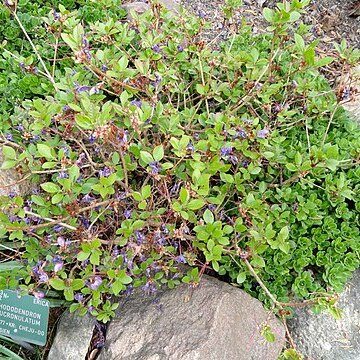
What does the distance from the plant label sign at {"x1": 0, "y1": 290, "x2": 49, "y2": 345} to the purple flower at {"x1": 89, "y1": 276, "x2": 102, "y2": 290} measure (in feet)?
0.90

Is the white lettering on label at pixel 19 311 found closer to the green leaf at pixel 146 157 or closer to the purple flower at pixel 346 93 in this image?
the green leaf at pixel 146 157

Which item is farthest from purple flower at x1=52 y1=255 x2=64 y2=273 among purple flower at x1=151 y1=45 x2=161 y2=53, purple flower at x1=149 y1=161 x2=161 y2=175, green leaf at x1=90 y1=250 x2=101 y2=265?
purple flower at x1=151 y1=45 x2=161 y2=53

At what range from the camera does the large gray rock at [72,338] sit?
2.10 m

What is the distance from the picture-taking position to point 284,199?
7.07 ft

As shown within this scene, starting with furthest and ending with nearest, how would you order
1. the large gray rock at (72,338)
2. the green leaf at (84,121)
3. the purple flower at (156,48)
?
1. the purple flower at (156,48)
2. the large gray rock at (72,338)
3. the green leaf at (84,121)

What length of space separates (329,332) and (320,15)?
2160 millimetres

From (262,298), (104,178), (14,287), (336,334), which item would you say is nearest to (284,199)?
(262,298)

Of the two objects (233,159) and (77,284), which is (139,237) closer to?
(77,284)

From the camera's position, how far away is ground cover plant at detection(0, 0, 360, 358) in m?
1.86

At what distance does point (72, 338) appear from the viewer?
2127 millimetres

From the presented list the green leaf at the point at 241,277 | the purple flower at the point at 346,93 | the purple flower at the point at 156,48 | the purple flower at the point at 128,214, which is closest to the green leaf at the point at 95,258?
the purple flower at the point at 128,214

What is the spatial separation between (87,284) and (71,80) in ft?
2.58

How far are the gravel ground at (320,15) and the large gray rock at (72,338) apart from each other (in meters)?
1.95

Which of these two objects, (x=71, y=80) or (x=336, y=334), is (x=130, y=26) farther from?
(x=336, y=334)
